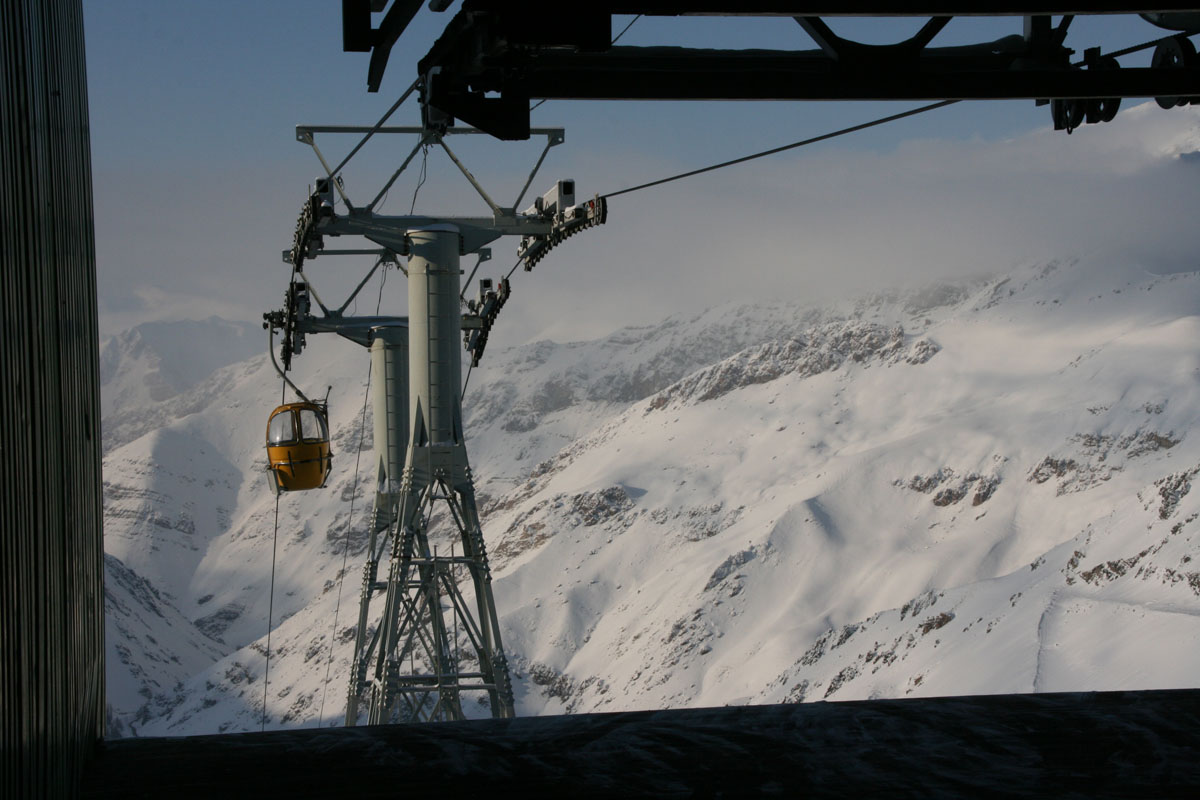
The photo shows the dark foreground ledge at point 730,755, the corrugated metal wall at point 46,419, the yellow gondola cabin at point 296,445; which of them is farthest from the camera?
the yellow gondola cabin at point 296,445

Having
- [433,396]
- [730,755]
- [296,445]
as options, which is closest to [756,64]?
[730,755]

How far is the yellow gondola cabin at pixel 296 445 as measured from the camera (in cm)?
2316

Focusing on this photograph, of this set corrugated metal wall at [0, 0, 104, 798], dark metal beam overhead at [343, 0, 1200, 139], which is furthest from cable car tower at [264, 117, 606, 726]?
corrugated metal wall at [0, 0, 104, 798]

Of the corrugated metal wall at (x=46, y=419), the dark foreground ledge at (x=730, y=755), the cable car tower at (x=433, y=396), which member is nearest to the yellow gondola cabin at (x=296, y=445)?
the cable car tower at (x=433, y=396)

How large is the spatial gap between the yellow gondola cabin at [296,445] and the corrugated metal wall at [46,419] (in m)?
18.9

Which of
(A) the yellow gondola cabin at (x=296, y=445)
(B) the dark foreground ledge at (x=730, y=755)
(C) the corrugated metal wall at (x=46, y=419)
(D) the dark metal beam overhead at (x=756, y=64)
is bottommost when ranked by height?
(A) the yellow gondola cabin at (x=296, y=445)

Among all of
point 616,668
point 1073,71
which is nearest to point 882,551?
point 616,668

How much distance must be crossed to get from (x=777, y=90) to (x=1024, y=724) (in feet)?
7.67

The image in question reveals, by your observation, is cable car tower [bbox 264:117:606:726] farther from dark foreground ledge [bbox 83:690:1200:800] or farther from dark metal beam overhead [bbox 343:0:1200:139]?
dark foreground ledge [bbox 83:690:1200:800]

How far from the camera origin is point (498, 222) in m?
18.1

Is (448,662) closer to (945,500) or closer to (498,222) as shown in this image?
(498,222)

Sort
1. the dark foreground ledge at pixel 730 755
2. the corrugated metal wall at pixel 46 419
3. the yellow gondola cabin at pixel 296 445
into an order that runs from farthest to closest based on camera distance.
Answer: the yellow gondola cabin at pixel 296 445 < the dark foreground ledge at pixel 730 755 < the corrugated metal wall at pixel 46 419

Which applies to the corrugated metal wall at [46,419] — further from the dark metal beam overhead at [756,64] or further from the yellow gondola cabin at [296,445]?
the yellow gondola cabin at [296,445]

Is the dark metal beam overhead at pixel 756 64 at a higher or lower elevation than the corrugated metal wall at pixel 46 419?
higher
